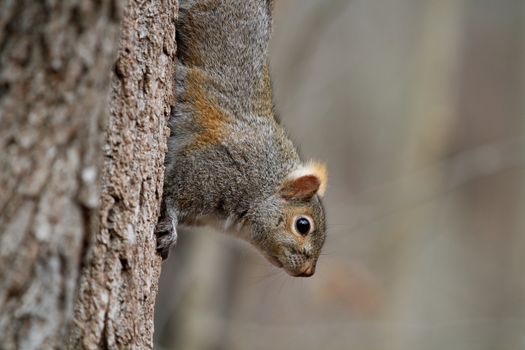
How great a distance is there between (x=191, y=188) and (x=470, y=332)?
6.19 meters

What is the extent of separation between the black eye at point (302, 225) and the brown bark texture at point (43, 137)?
1.84 metres

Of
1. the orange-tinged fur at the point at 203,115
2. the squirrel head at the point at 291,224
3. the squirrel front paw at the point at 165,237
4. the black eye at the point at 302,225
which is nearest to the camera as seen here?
the squirrel front paw at the point at 165,237

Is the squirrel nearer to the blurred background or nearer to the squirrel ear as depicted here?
the squirrel ear

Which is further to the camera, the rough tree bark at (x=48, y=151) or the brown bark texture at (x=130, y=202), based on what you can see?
the brown bark texture at (x=130, y=202)

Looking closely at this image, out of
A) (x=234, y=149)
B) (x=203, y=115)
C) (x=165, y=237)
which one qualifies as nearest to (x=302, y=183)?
A: (x=234, y=149)

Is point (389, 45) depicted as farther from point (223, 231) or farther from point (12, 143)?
point (12, 143)

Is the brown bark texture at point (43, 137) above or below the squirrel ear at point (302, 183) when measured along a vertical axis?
below

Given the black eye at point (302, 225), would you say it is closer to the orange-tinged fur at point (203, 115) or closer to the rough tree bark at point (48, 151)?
the orange-tinged fur at point (203, 115)

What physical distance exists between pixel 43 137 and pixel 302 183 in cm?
188

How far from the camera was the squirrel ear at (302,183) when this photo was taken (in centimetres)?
325

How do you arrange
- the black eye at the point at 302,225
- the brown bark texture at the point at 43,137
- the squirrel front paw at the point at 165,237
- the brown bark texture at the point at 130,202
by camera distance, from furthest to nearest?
the black eye at the point at 302,225 < the squirrel front paw at the point at 165,237 < the brown bark texture at the point at 130,202 < the brown bark texture at the point at 43,137

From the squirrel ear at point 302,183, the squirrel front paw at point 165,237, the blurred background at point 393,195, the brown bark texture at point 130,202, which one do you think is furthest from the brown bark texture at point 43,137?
the blurred background at point 393,195

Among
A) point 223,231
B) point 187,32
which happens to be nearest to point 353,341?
point 223,231

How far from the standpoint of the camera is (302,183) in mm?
3266
